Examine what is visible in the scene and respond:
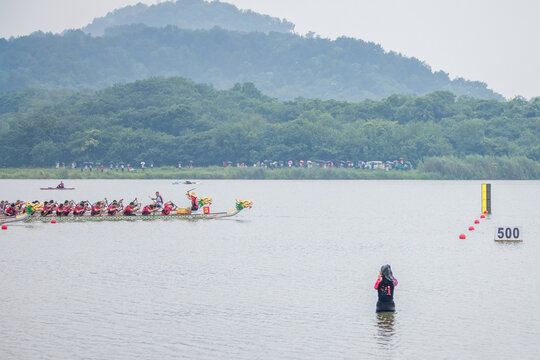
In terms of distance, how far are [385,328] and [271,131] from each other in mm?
107212

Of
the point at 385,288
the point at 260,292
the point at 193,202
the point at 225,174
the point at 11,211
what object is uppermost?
the point at 225,174

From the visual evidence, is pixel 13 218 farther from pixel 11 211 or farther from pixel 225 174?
pixel 225 174

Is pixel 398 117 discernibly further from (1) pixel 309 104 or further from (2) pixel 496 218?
(2) pixel 496 218

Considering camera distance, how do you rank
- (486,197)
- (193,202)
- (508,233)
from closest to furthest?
(508,233)
(193,202)
(486,197)

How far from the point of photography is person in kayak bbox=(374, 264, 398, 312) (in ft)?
74.4

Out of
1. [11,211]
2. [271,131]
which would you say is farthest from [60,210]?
[271,131]

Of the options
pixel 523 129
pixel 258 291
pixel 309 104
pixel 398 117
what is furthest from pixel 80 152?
pixel 258 291

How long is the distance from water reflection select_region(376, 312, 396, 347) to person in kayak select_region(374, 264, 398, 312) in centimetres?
19

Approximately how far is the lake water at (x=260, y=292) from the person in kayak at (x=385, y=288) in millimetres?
350

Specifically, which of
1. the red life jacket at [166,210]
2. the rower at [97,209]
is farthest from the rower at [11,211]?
the red life jacket at [166,210]

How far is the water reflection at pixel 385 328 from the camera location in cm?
2062

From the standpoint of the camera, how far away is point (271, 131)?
128 m

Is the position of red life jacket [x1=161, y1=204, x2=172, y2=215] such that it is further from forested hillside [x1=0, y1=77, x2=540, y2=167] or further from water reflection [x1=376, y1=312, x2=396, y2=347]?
forested hillside [x1=0, y1=77, x2=540, y2=167]

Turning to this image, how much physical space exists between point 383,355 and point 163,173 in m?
100
